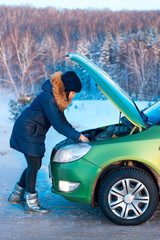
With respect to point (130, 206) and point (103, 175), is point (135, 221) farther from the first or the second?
point (103, 175)

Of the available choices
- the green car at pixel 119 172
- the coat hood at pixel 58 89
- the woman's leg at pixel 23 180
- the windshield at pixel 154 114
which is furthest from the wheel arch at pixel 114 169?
the woman's leg at pixel 23 180

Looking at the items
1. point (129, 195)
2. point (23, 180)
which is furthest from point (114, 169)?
point (23, 180)

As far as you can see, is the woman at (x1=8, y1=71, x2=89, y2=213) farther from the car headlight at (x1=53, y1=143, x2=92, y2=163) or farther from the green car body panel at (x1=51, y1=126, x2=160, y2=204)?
the green car body panel at (x1=51, y1=126, x2=160, y2=204)

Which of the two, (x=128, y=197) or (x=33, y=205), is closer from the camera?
(x=128, y=197)

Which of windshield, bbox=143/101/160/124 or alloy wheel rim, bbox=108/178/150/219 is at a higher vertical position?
windshield, bbox=143/101/160/124

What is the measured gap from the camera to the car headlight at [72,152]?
352 centimetres

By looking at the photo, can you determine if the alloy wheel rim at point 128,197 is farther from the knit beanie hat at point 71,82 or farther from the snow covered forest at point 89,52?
the snow covered forest at point 89,52

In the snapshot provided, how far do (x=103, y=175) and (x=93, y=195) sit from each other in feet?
0.88

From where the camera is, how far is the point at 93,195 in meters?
3.52

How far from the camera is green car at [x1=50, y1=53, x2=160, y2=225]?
339 centimetres

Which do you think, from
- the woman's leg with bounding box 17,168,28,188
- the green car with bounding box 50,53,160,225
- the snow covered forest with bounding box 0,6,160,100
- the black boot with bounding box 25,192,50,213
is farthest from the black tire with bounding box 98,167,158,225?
the snow covered forest with bounding box 0,6,160,100

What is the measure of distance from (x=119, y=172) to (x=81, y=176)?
1.42 ft

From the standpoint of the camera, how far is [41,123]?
12.5ft

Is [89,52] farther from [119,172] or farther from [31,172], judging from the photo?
[119,172]
